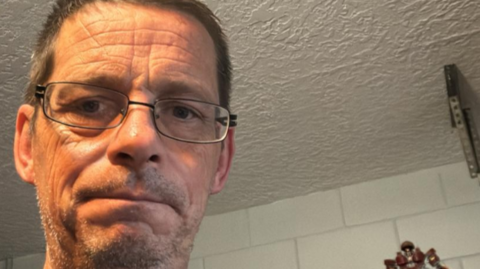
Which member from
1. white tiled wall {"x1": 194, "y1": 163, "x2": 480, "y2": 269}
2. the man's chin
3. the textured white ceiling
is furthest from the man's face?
white tiled wall {"x1": 194, "y1": 163, "x2": 480, "y2": 269}

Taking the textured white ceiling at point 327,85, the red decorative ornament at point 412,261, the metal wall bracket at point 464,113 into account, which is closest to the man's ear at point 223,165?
the textured white ceiling at point 327,85

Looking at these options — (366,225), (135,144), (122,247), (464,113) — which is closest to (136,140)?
(135,144)

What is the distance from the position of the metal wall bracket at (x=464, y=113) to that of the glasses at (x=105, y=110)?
38.9 inches

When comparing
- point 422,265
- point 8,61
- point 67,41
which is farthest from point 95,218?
point 422,265

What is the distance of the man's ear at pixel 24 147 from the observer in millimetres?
769

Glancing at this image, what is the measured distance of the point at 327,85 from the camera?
1.57 metres

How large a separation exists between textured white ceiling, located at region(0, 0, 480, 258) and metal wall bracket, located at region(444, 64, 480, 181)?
0.03 meters

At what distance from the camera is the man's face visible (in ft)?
1.98

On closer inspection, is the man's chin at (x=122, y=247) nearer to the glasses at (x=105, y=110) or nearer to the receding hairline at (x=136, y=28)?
the glasses at (x=105, y=110)

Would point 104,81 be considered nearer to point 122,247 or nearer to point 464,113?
point 122,247

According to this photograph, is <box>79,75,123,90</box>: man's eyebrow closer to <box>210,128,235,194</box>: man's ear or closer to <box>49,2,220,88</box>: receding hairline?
<box>49,2,220,88</box>: receding hairline

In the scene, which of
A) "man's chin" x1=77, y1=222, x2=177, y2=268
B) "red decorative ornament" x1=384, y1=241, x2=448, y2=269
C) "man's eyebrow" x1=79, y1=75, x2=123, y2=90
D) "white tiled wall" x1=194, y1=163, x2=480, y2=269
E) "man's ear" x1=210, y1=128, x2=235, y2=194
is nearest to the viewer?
"man's chin" x1=77, y1=222, x2=177, y2=268

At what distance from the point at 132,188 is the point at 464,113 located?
4.09 ft

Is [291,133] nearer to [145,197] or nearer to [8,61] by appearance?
[8,61]
